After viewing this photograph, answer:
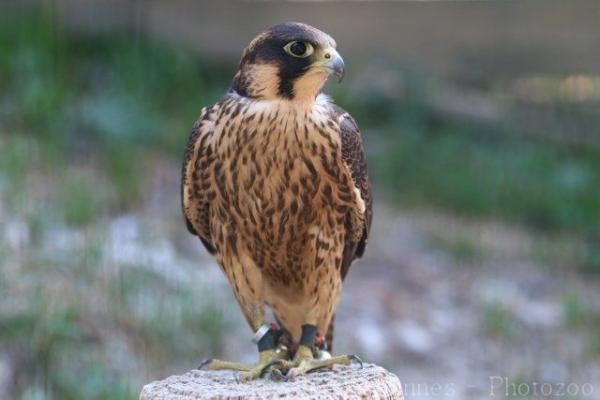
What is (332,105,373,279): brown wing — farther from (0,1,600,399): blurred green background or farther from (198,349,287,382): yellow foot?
(0,1,600,399): blurred green background

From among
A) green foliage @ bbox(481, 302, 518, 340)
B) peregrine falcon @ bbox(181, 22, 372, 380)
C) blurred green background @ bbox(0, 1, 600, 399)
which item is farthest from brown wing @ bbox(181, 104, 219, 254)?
green foliage @ bbox(481, 302, 518, 340)

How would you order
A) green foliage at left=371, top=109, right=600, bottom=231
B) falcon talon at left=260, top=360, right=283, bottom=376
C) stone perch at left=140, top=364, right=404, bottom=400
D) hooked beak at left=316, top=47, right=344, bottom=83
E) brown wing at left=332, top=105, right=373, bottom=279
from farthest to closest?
green foliage at left=371, top=109, right=600, bottom=231, brown wing at left=332, top=105, right=373, bottom=279, falcon talon at left=260, top=360, right=283, bottom=376, hooked beak at left=316, top=47, right=344, bottom=83, stone perch at left=140, top=364, right=404, bottom=400

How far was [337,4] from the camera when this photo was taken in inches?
291

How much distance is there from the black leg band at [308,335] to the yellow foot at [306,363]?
0.25 feet

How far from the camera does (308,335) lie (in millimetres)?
3008

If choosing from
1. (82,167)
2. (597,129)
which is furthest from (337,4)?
(82,167)

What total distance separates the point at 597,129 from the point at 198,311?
3.49 metres

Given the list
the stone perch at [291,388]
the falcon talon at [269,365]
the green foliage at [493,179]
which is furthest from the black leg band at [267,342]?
the green foliage at [493,179]

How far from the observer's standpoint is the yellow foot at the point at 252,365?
8.96 ft

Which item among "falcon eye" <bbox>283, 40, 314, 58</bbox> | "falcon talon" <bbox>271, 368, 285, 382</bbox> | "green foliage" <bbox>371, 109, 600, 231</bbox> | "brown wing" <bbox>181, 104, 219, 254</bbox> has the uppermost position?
"green foliage" <bbox>371, 109, 600, 231</bbox>

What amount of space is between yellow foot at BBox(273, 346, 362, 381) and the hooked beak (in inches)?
28.2

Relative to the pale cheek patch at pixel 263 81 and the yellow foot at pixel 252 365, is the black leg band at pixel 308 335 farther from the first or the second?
the pale cheek patch at pixel 263 81

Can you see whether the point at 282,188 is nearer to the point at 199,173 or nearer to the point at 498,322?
the point at 199,173

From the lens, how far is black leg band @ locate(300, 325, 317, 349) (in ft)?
9.74
